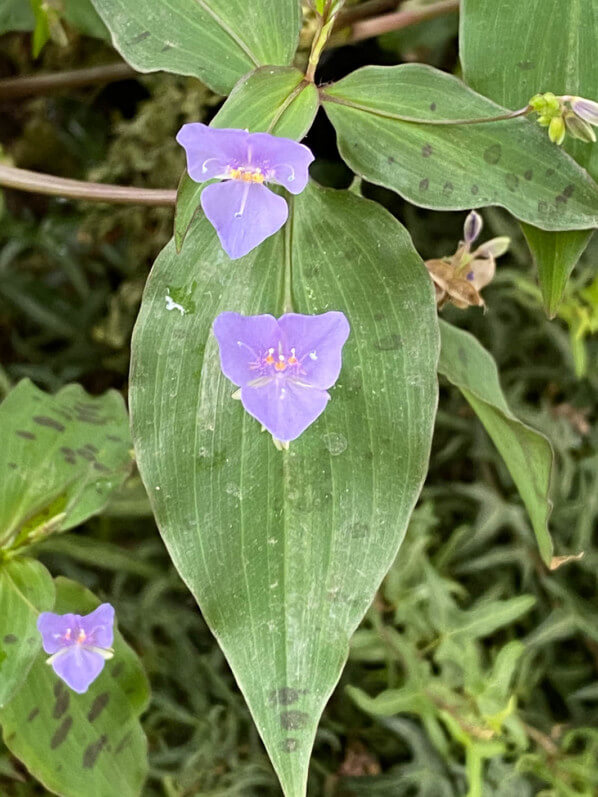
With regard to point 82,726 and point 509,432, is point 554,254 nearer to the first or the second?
point 509,432

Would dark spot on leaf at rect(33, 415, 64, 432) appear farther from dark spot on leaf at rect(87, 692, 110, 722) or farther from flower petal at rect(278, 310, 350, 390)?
flower petal at rect(278, 310, 350, 390)

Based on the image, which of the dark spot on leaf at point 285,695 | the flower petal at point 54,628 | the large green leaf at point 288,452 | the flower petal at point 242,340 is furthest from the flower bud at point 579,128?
the flower petal at point 54,628

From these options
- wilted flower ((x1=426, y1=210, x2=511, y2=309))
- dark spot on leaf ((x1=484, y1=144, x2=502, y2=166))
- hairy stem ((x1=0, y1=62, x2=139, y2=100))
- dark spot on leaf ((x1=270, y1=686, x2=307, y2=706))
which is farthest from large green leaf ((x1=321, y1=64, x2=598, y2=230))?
hairy stem ((x1=0, y1=62, x2=139, y2=100))

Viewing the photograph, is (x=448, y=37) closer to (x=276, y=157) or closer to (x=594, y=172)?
(x=594, y=172)

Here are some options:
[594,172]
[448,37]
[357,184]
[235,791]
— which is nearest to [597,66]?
[594,172]

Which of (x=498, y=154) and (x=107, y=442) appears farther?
(x=107, y=442)
